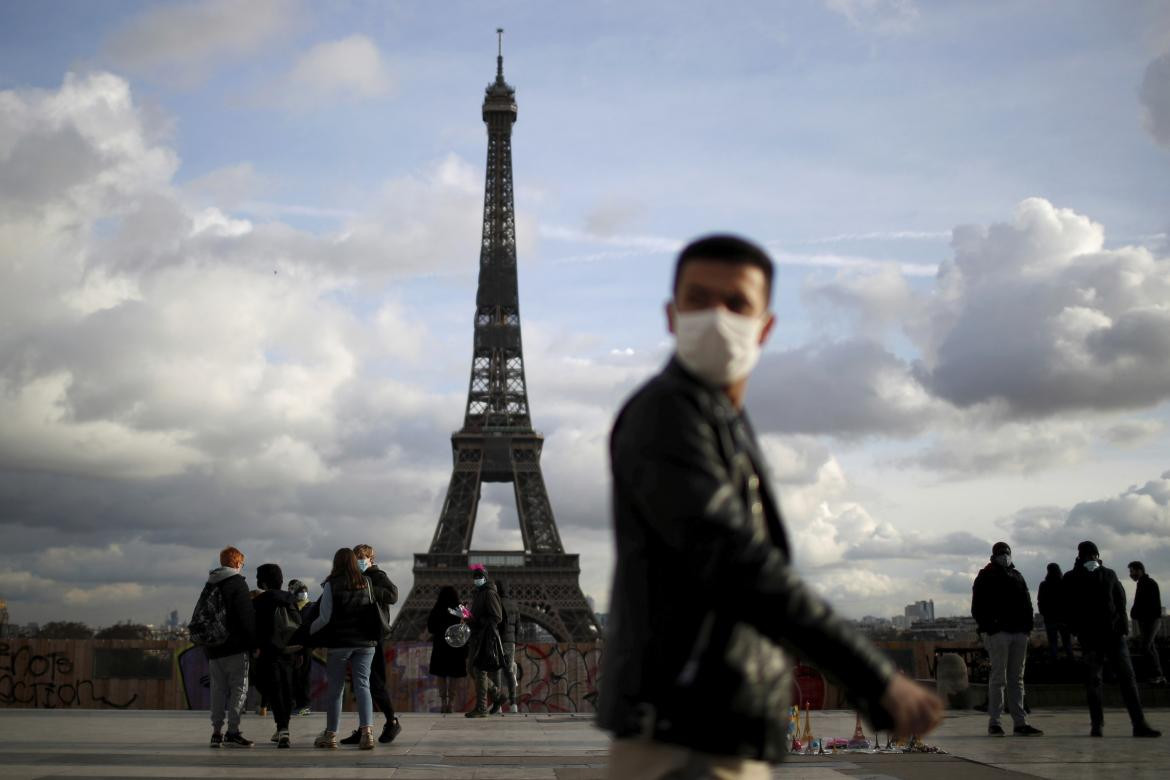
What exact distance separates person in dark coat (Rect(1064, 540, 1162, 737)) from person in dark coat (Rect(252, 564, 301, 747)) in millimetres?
7530

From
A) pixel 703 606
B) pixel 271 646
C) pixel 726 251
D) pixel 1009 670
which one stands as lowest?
pixel 1009 670

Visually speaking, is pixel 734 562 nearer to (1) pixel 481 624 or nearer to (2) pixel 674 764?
(2) pixel 674 764

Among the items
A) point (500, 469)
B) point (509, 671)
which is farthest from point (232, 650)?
point (500, 469)

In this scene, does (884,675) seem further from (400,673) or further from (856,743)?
(400,673)

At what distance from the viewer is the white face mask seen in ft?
7.97

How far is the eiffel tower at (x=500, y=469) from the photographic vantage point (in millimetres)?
59250

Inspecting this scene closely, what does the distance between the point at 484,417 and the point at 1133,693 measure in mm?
55493

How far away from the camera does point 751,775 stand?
2309 millimetres

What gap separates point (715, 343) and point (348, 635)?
890cm

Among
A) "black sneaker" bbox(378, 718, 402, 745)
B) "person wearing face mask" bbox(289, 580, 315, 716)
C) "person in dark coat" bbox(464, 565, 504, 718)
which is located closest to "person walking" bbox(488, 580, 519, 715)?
"person in dark coat" bbox(464, 565, 504, 718)

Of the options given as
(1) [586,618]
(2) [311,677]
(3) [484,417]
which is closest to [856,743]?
(2) [311,677]

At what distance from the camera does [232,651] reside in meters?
11.2

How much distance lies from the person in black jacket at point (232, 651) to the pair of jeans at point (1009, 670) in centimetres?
→ 687

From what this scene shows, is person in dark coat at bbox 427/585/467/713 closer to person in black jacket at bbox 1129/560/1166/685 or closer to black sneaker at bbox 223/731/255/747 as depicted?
black sneaker at bbox 223/731/255/747
